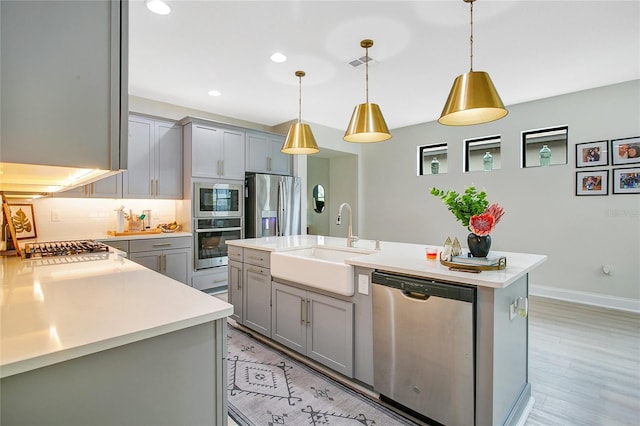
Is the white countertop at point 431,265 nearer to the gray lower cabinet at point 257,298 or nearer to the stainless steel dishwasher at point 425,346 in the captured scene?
the stainless steel dishwasher at point 425,346

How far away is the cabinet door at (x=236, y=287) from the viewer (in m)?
3.12

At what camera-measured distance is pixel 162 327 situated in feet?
2.99

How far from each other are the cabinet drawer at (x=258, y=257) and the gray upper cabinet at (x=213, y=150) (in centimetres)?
182

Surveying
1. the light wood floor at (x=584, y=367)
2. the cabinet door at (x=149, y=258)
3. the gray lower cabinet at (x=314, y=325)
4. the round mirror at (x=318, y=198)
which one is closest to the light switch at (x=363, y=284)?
the gray lower cabinet at (x=314, y=325)

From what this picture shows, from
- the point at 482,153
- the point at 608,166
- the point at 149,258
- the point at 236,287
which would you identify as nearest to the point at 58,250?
the point at 236,287

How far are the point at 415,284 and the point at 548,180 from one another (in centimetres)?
366

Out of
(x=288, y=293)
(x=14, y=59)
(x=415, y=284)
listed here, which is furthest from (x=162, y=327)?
(x=288, y=293)

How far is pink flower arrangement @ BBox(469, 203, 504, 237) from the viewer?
5.72 feet

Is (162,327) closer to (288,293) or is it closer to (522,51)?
(288,293)

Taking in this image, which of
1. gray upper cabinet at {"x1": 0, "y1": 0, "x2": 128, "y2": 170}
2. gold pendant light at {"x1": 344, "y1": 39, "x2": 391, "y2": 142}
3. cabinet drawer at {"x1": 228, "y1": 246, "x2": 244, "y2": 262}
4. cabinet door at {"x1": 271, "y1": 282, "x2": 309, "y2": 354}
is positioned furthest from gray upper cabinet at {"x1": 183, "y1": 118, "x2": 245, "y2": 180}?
gray upper cabinet at {"x1": 0, "y1": 0, "x2": 128, "y2": 170}

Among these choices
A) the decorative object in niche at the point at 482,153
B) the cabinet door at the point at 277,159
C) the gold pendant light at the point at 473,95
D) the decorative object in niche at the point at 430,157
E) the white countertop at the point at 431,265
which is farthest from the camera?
the decorative object in niche at the point at 430,157

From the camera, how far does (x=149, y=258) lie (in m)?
3.77

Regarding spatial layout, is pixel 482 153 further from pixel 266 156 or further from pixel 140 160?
pixel 140 160

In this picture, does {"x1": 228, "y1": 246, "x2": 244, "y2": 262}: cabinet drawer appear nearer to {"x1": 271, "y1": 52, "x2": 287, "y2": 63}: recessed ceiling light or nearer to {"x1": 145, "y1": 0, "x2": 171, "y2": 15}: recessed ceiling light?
{"x1": 271, "y1": 52, "x2": 287, "y2": 63}: recessed ceiling light
